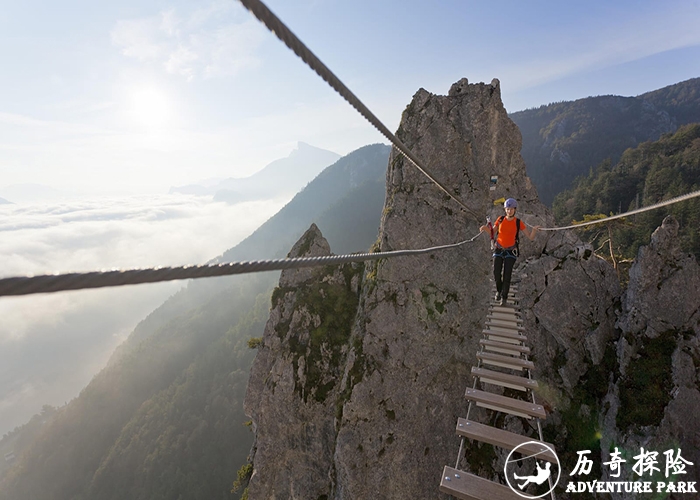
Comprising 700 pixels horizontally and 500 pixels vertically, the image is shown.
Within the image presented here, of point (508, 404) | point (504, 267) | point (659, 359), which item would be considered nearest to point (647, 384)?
point (659, 359)

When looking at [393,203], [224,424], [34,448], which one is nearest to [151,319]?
[34,448]

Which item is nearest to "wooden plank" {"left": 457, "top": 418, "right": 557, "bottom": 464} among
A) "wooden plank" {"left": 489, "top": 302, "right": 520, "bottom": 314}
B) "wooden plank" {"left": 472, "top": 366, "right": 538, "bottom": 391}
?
"wooden plank" {"left": 472, "top": 366, "right": 538, "bottom": 391}

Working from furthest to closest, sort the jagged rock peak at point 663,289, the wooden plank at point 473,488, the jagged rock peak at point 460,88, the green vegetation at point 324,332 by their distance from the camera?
the jagged rock peak at point 460,88
the green vegetation at point 324,332
the jagged rock peak at point 663,289
the wooden plank at point 473,488

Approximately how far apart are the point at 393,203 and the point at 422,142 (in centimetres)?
540

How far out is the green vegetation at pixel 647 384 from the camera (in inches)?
506

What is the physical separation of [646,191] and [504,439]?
96.4m

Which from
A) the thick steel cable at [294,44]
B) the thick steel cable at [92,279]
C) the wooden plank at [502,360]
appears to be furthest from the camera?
the wooden plank at [502,360]

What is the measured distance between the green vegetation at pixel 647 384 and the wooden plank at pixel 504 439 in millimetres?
11302

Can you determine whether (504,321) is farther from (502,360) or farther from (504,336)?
(502,360)

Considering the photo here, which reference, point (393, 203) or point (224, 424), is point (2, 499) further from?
point (393, 203)

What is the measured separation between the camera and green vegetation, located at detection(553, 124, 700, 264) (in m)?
54.5

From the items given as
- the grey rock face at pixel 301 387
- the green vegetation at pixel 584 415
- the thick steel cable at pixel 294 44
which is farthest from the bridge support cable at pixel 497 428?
the grey rock face at pixel 301 387

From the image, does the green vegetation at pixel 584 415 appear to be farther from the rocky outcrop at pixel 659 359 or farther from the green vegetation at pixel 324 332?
the green vegetation at pixel 324 332

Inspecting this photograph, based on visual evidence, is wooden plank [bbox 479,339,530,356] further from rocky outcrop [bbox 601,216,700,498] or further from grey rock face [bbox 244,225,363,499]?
grey rock face [bbox 244,225,363,499]
